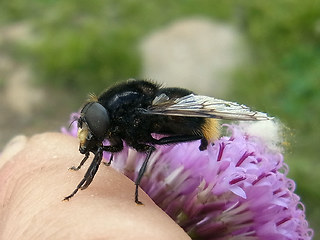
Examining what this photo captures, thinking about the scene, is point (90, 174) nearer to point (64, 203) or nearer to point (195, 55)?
point (64, 203)

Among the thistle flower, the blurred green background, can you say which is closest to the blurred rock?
the blurred green background

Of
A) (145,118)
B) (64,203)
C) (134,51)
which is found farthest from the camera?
(134,51)

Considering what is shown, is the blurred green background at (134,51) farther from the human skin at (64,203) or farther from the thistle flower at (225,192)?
the human skin at (64,203)

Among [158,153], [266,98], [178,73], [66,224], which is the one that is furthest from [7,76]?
[66,224]

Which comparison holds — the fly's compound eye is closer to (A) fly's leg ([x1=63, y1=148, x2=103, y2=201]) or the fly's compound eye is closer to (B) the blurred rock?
(A) fly's leg ([x1=63, y1=148, x2=103, y2=201])

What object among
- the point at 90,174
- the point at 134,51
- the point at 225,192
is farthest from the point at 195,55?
the point at 90,174

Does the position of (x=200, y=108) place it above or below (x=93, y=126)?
above

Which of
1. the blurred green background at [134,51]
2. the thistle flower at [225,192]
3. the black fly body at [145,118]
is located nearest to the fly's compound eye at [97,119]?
the black fly body at [145,118]
